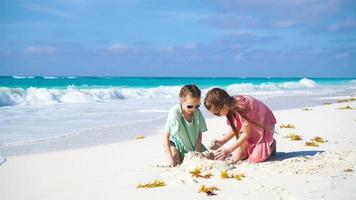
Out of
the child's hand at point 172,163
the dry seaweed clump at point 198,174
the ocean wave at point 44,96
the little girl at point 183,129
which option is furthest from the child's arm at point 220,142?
the ocean wave at point 44,96

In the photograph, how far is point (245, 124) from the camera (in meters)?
5.96

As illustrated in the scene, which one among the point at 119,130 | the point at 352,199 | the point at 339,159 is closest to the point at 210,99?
the point at 339,159

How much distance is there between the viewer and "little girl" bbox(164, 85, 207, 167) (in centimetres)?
605

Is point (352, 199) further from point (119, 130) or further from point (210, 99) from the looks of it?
point (119, 130)

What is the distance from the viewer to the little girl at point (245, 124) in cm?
583

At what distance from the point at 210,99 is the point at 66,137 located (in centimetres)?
481

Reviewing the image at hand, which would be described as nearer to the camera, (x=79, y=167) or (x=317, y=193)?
(x=317, y=193)

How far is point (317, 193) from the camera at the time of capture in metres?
4.29

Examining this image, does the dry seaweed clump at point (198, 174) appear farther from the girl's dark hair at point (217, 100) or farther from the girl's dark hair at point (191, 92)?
the girl's dark hair at point (191, 92)

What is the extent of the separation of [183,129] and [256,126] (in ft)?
3.22

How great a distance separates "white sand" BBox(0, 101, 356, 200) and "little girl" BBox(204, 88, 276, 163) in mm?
208

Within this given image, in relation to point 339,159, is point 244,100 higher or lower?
higher

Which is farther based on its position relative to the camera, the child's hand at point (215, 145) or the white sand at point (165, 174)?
the child's hand at point (215, 145)

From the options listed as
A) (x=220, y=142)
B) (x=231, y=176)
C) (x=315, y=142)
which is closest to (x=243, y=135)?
(x=220, y=142)
